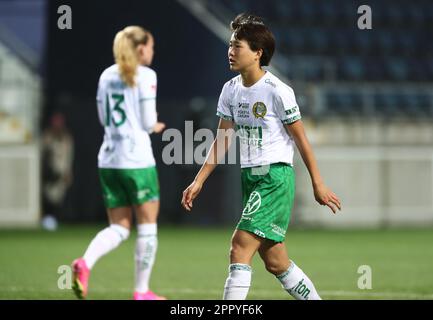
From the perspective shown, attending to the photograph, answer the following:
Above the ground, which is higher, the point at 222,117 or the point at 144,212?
the point at 222,117

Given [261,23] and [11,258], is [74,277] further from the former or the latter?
[11,258]

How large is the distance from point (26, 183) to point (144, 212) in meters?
9.57

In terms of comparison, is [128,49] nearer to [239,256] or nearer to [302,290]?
[239,256]

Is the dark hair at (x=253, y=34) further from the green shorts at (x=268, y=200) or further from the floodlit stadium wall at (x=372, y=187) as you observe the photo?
the floodlit stadium wall at (x=372, y=187)

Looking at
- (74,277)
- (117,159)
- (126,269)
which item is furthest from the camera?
(126,269)

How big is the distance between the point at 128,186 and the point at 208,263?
11.6 ft

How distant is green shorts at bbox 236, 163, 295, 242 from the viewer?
5762mm

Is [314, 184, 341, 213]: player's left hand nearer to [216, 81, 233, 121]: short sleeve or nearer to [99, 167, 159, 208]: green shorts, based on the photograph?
[216, 81, 233, 121]: short sleeve

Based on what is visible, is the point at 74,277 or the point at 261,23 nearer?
the point at 261,23

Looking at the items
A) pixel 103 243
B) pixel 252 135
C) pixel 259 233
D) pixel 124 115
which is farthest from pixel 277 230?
pixel 124 115

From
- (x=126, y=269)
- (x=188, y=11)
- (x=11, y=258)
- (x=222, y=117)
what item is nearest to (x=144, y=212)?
(x=222, y=117)

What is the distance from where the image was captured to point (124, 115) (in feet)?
24.8
